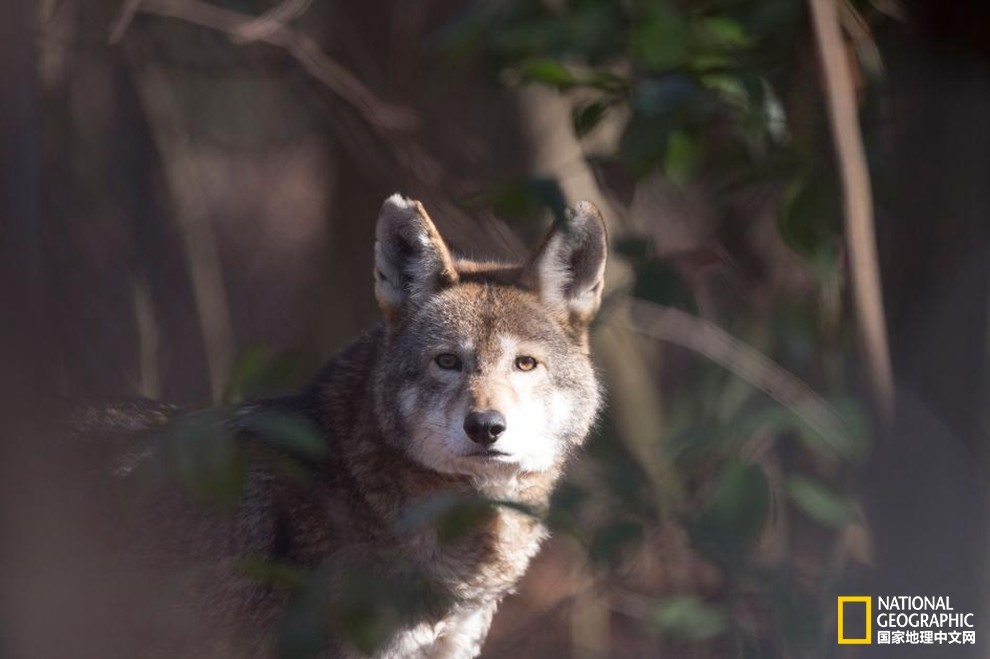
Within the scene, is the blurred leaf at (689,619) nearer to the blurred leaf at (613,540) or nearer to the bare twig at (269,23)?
the blurred leaf at (613,540)

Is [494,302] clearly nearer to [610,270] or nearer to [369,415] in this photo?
[369,415]

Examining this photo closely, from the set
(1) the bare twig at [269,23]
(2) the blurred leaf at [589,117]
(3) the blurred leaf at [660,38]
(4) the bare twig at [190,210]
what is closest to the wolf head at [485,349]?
(2) the blurred leaf at [589,117]

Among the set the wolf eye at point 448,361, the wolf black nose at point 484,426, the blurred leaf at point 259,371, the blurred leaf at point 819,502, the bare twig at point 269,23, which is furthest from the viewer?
the bare twig at point 269,23

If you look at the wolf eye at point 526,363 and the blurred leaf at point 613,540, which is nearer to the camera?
the blurred leaf at point 613,540

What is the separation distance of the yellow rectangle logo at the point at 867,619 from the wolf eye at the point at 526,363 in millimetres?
1200

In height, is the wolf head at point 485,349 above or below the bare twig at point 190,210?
below

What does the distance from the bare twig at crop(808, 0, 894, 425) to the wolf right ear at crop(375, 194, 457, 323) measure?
4.25 ft

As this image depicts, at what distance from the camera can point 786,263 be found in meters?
6.13

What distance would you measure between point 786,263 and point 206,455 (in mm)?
4237

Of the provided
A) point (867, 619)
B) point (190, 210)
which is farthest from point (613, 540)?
point (190, 210)

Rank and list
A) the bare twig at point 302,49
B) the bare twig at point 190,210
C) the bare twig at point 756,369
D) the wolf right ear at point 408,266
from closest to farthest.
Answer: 1. the bare twig at point 756,369
2. the wolf right ear at point 408,266
3. the bare twig at point 302,49
4. the bare twig at point 190,210

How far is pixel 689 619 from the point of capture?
319cm

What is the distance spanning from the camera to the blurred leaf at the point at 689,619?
318 cm

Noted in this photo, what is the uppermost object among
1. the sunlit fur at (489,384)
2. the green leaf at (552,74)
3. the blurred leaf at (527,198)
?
the green leaf at (552,74)
